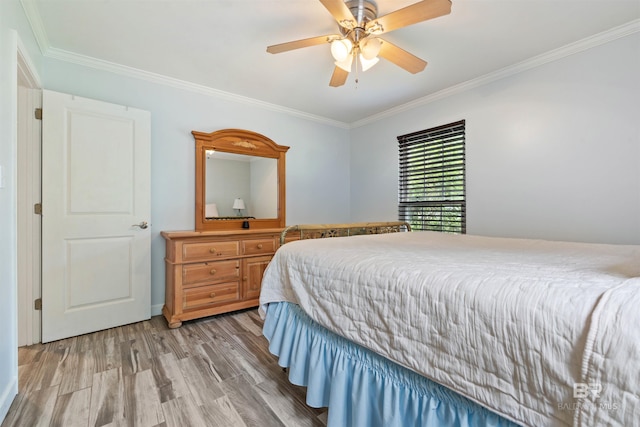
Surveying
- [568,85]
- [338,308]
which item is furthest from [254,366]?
[568,85]

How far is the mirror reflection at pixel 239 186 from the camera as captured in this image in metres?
3.01

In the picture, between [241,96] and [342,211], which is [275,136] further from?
[342,211]

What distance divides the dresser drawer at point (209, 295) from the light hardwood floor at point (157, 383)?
273 mm

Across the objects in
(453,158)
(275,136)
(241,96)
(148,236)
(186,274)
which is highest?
(241,96)

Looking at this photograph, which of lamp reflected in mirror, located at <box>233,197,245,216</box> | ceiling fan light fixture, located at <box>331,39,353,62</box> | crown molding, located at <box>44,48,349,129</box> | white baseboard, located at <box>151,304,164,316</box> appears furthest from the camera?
lamp reflected in mirror, located at <box>233,197,245,216</box>

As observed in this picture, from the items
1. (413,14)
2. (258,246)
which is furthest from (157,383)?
(413,14)

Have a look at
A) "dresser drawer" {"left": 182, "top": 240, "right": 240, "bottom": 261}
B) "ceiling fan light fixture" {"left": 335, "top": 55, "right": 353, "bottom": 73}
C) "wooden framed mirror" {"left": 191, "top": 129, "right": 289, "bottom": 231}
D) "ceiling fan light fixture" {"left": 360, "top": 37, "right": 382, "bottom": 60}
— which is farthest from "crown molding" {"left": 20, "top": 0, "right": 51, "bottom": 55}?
"ceiling fan light fixture" {"left": 360, "top": 37, "right": 382, "bottom": 60}

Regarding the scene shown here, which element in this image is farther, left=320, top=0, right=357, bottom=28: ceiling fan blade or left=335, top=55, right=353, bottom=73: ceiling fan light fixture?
left=335, top=55, right=353, bottom=73: ceiling fan light fixture

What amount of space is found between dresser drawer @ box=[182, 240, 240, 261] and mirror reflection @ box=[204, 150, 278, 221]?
458mm

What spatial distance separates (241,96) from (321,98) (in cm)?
93

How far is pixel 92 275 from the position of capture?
91.8 inches

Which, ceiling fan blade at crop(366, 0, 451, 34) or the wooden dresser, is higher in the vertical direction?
ceiling fan blade at crop(366, 0, 451, 34)

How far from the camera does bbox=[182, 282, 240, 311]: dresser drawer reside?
8.20 ft

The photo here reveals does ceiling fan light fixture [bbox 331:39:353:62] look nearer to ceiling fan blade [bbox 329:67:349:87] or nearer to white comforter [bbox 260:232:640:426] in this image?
ceiling fan blade [bbox 329:67:349:87]
